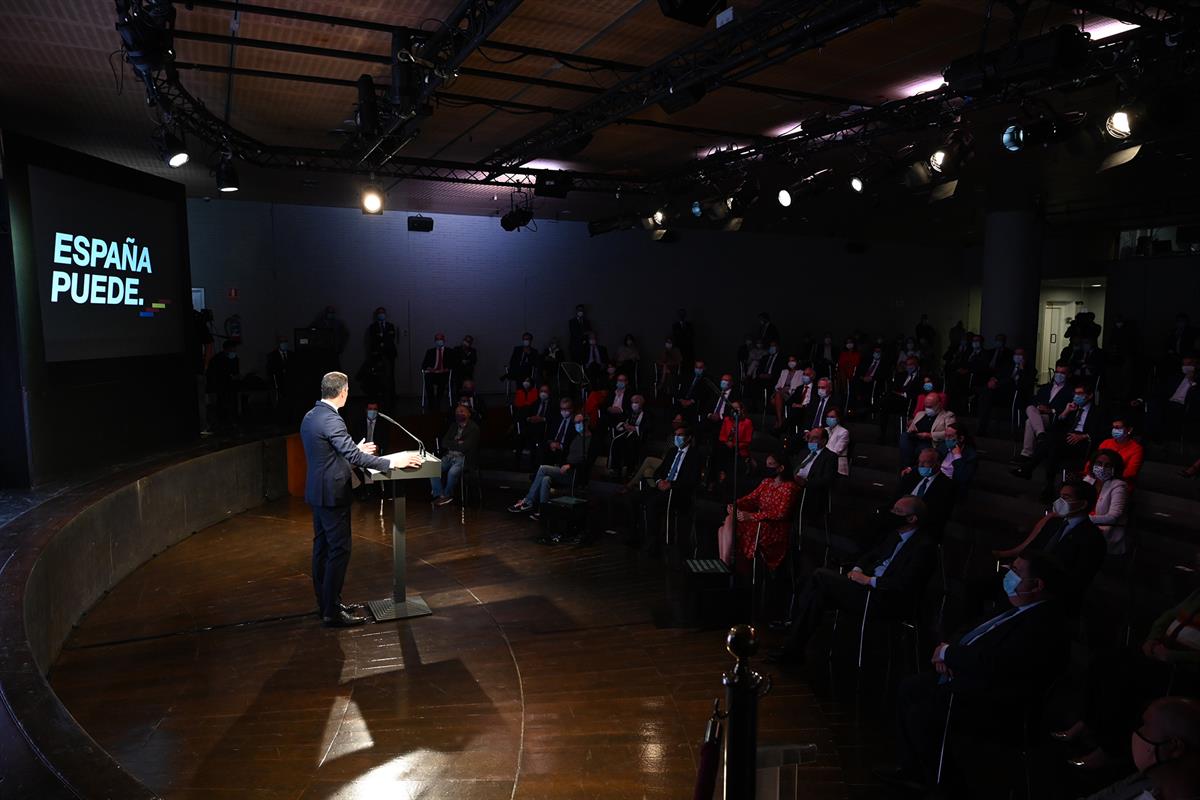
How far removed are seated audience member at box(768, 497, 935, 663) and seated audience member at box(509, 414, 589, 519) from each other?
4063 mm

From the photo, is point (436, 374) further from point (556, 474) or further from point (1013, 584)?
point (1013, 584)

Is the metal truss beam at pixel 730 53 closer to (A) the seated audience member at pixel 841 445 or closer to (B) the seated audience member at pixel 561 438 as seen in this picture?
(B) the seated audience member at pixel 561 438

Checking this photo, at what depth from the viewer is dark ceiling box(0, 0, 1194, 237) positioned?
5828mm

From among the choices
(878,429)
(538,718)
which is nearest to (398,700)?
(538,718)

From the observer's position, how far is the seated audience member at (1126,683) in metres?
3.58

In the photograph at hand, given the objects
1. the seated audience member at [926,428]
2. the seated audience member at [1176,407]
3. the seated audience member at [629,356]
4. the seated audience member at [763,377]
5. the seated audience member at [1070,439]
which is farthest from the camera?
the seated audience member at [629,356]

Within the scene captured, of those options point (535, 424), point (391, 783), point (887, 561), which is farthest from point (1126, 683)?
point (535, 424)

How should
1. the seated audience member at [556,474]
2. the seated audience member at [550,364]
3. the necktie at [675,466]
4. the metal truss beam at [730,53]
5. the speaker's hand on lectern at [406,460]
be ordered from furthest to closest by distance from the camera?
the seated audience member at [550,364]
the seated audience member at [556,474]
the necktie at [675,466]
the metal truss beam at [730,53]
the speaker's hand on lectern at [406,460]

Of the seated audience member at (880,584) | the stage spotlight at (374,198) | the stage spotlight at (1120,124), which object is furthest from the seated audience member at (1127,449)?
the stage spotlight at (374,198)

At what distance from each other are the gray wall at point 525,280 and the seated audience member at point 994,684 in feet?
41.1

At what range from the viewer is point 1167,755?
84.2 inches

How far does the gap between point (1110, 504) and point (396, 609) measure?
497 centimetres

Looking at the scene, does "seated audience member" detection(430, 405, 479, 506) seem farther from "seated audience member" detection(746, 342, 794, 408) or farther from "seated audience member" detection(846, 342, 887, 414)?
"seated audience member" detection(846, 342, 887, 414)

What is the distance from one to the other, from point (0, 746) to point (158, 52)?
419 cm
